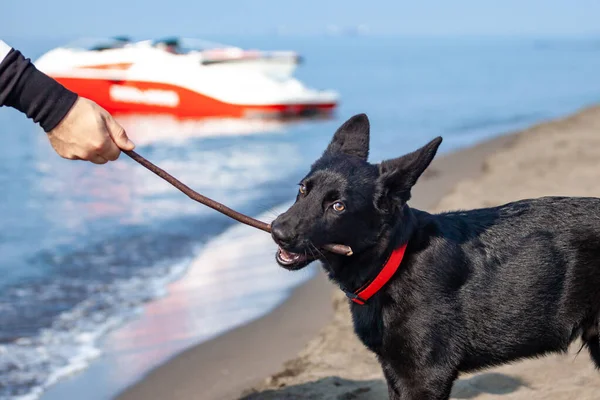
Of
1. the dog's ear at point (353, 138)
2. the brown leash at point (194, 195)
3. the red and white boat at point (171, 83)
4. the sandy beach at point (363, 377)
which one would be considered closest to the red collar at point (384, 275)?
the brown leash at point (194, 195)

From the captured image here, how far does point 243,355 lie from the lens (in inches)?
202

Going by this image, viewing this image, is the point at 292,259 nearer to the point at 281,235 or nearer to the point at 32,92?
the point at 281,235

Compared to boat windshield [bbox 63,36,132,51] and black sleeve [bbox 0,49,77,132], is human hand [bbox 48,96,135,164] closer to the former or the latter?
black sleeve [bbox 0,49,77,132]

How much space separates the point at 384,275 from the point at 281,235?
48 centimetres

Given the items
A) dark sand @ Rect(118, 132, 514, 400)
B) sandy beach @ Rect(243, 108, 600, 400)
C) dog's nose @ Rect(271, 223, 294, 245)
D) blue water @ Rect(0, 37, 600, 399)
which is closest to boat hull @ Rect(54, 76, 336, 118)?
blue water @ Rect(0, 37, 600, 399)

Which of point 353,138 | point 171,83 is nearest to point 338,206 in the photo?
point 353,138

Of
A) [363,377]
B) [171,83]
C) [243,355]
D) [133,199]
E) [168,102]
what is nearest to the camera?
[363,377]

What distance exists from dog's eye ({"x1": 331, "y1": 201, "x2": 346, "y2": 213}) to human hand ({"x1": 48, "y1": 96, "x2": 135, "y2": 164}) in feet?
2.97

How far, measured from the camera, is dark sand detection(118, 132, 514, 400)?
4.65 m

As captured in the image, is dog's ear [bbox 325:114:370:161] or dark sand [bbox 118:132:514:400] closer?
dog's ear [bbox 325:114:370:161]

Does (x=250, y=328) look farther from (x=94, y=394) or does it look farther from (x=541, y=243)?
(x=541, y=243)

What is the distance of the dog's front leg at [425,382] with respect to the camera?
3328mm

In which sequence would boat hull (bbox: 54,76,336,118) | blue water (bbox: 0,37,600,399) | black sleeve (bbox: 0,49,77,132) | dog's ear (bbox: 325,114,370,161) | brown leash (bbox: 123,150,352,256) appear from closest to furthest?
black sleeve (bbox: 0,49,77,132) → brown leash (bbox: 123,150,352,256) → dog's ear (bbox: 325,114,370,161) → blue water (bbox: 0,37,600,399) → boat hull (bbox: 54,76,336,118)

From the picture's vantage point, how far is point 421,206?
8.56 meters
